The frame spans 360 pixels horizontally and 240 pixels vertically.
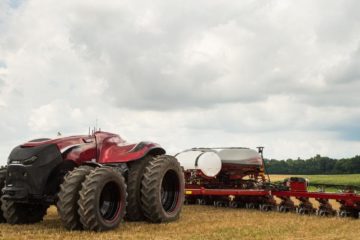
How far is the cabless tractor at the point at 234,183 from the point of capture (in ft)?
50.6

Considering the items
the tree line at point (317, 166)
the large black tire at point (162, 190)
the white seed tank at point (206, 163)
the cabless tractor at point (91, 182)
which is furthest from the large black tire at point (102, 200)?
the tree line at point (317, 166)

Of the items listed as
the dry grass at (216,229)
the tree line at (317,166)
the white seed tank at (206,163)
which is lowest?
the dry grass at (216,229)

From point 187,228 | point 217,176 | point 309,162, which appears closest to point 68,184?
point 187,228

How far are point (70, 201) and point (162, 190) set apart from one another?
135 inches

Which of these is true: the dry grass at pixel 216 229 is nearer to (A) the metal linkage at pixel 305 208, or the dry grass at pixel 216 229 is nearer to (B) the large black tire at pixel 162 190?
(B) the large black tire at pixel 162 190

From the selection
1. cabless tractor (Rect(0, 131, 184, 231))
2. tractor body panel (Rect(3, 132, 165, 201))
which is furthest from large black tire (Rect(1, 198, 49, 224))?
tractor body panel (Rect(3, 132, 165, 201))

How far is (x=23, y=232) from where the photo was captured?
9.62m

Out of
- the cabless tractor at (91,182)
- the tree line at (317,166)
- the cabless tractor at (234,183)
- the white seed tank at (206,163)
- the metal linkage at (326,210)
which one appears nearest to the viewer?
the cabless tractor at (91,182)

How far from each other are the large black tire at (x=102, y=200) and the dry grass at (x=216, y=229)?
23 cm

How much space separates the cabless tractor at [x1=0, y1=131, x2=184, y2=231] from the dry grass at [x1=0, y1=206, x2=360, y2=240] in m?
0.33

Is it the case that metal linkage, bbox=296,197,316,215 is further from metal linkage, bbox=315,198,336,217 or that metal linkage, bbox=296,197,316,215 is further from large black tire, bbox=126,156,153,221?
large black tire, bbox=126,156,153,221

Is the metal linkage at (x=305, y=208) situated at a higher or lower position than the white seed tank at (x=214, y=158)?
lower

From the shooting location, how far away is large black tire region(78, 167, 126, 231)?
367 inches

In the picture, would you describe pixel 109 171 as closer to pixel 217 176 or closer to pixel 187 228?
pixel 187 228
